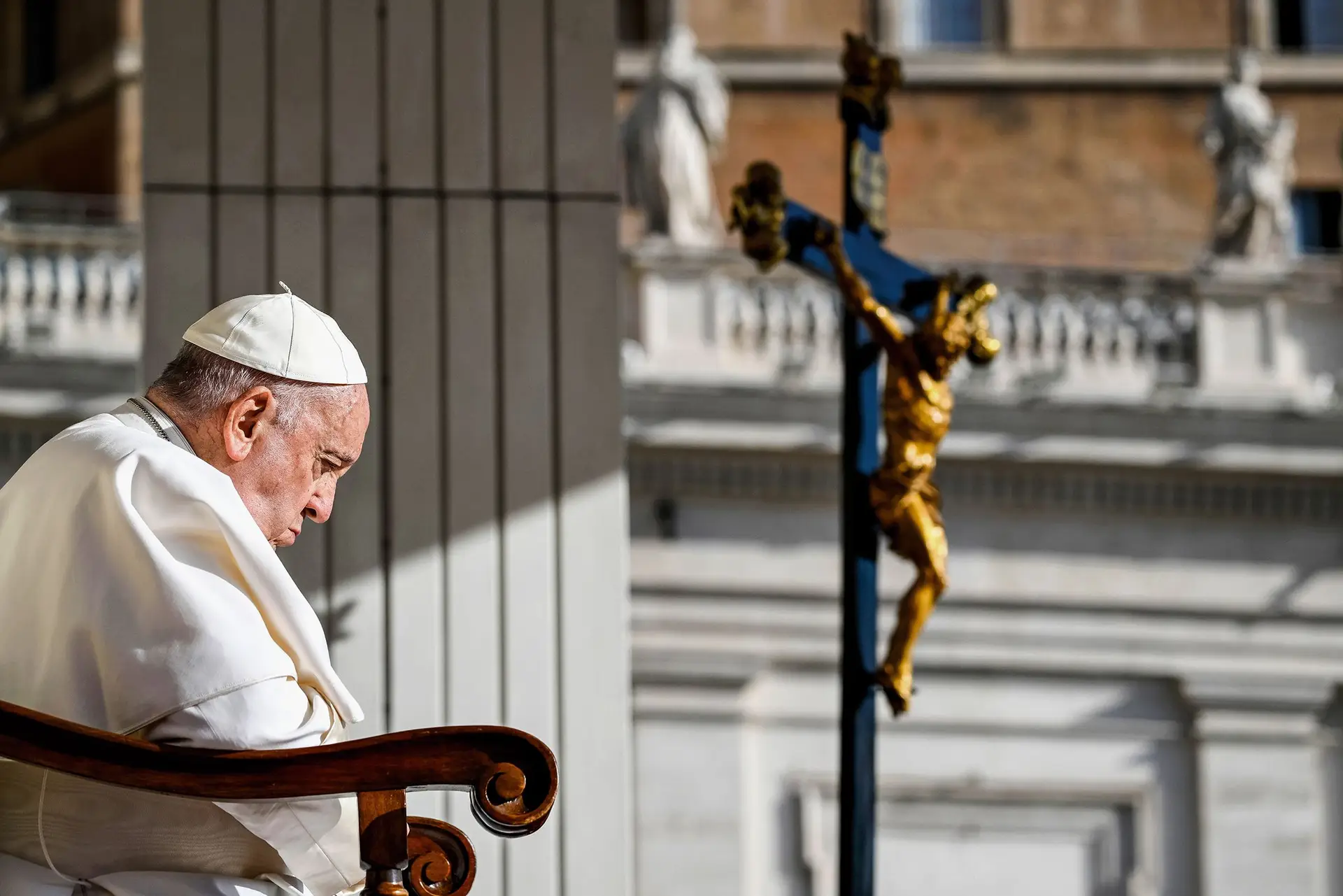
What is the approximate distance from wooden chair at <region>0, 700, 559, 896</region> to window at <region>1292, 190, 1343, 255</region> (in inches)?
703

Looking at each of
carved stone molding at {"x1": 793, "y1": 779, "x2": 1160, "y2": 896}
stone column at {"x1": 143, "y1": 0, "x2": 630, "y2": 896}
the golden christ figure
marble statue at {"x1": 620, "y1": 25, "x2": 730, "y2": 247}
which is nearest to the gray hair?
stone column at {"x1": 143, "y1": 0, "x2": 630, "y2": 896}

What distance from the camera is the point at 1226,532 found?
1214 centimetres

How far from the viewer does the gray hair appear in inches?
110

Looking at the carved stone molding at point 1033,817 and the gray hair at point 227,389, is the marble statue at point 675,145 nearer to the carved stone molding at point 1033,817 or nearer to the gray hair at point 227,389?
the carved stone molding at point 1033,817

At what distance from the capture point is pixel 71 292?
12.2 metres

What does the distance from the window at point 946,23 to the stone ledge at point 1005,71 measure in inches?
13.4

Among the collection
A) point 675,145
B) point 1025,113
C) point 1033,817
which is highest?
point 1025,113

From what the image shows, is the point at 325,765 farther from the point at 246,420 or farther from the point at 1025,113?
the point at 1025,113

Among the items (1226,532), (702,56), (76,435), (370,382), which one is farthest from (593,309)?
(702,56)

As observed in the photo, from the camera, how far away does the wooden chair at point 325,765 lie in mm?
2387

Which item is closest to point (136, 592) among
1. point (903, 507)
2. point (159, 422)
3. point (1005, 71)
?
point (159, 422)

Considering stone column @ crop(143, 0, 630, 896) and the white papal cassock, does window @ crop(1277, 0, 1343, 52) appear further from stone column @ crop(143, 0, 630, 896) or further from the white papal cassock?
the white papal cassock

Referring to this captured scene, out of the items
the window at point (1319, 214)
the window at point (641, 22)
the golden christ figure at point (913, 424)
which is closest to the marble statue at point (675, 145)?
the window at point (641, 22)

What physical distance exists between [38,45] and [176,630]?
2052cm
